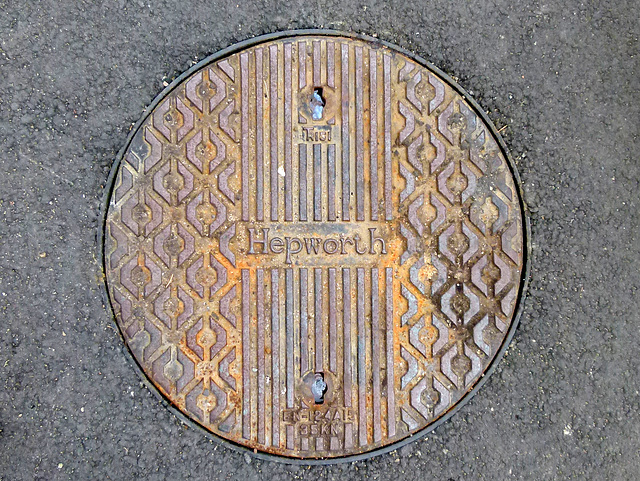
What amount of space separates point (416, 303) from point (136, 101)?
1.49 metres

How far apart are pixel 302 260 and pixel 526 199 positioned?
103cm

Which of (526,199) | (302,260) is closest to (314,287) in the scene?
(302,260)

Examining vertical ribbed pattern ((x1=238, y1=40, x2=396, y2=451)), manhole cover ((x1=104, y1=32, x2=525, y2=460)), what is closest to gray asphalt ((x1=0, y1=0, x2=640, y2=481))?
manhole cover ((x1=104, y1=32, x2=525, y2=460))

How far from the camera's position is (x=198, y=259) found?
1.85m

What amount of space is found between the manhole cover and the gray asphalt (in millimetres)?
148

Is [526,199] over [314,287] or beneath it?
over

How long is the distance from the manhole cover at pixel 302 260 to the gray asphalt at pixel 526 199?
0.15 meters

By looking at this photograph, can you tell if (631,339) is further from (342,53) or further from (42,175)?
(42,175)

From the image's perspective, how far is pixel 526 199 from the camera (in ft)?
6.41

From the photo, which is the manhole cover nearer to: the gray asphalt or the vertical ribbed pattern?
the vertical ribbed pattern

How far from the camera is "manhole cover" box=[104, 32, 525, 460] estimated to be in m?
1.84

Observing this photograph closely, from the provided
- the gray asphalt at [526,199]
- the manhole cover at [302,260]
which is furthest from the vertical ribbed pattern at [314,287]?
the gray asphalt at [526,199]

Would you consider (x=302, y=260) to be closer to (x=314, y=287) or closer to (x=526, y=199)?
(x=314, y=287)

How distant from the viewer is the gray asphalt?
1895 millimetres
